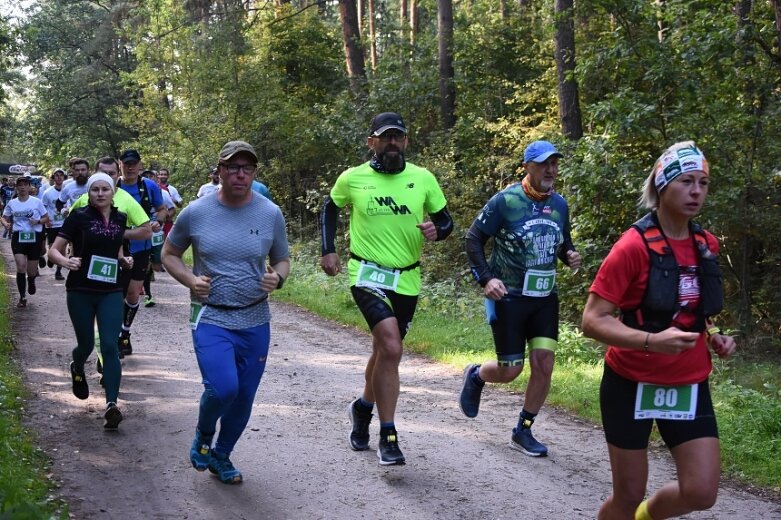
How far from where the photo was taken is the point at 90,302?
7395mm

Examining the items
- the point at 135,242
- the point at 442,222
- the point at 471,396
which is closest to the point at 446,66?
the point at 135,242

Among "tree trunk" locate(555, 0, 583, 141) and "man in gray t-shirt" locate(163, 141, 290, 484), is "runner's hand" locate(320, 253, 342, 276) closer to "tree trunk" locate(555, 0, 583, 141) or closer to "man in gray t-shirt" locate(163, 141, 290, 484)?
"man in gray t-shirt" locate(163, 141, 290, 484)

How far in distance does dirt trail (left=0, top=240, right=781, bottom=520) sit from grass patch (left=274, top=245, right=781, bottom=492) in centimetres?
45

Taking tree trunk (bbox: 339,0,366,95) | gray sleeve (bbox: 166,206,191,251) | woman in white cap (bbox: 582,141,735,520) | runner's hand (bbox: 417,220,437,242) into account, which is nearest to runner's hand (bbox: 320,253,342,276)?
runner's hand (bbox: 417,220,437,242)

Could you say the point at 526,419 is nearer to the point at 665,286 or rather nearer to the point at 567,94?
the point at 665,286

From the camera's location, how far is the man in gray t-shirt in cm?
552

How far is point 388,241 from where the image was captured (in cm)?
628

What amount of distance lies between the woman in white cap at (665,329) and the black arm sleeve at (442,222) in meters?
2.43

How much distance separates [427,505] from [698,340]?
2274 mm

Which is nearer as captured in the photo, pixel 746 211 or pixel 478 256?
pixel 478 256

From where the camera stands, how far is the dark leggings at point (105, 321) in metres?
7.29

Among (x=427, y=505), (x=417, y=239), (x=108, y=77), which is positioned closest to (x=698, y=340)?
(x=427, y=505)

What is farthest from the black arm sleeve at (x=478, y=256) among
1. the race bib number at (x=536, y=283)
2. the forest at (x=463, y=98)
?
the forest at (x=463, y=98)

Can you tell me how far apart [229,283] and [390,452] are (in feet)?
5.46
